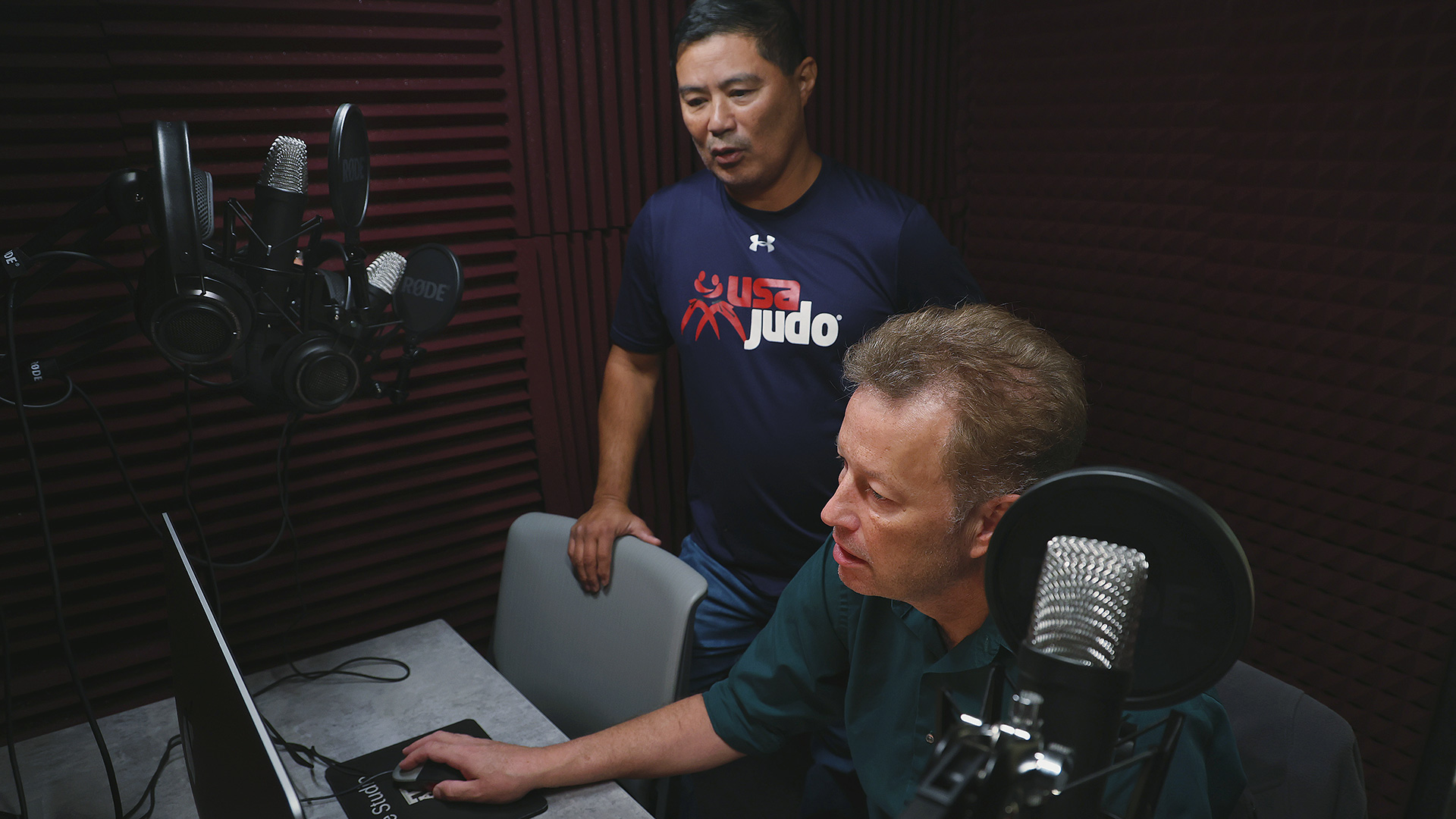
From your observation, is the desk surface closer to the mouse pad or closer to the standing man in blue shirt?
the mouse pad

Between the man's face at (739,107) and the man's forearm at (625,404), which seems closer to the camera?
the man's face at (739,107)

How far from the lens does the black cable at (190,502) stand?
1955 millimetres

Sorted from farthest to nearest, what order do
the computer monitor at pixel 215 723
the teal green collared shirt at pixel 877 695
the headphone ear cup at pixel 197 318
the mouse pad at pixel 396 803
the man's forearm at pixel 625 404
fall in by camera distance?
the man's forearm at pixel 625 404 < the mouse pad at pixel 396 803 < the headphone ear cup at pixel 197 318 < the teal green collared shirt at pixel 877 695 < the computer monitor at pixel 215 723

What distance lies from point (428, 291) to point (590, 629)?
0.85 meters

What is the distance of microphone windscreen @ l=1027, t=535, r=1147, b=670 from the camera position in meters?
0.60

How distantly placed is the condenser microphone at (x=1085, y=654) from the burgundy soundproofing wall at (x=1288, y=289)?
91.4 inches

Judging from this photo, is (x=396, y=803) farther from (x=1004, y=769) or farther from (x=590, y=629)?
(x=1004, y=769)

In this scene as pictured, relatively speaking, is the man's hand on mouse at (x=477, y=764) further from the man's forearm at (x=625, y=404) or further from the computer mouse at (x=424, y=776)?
the man's forearm at (x=625, y=404)

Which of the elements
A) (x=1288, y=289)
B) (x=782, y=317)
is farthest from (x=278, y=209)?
(x=1288, y=289)

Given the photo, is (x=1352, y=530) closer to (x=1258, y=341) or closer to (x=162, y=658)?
(x=1258, y=341)

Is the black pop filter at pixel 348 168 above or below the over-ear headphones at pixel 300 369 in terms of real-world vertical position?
above

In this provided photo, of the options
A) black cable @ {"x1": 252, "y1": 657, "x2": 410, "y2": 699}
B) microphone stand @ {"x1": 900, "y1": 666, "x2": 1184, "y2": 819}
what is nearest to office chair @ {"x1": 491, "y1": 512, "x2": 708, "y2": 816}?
black cable @ {"x1": 252, "y1": 657, "x2": 410, "y2": 699}

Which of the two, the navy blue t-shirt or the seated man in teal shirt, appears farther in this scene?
the navy blue t-shirt

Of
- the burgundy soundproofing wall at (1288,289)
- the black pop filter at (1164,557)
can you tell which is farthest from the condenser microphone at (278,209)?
the burgundy soundproofing wall at (1288,289)
